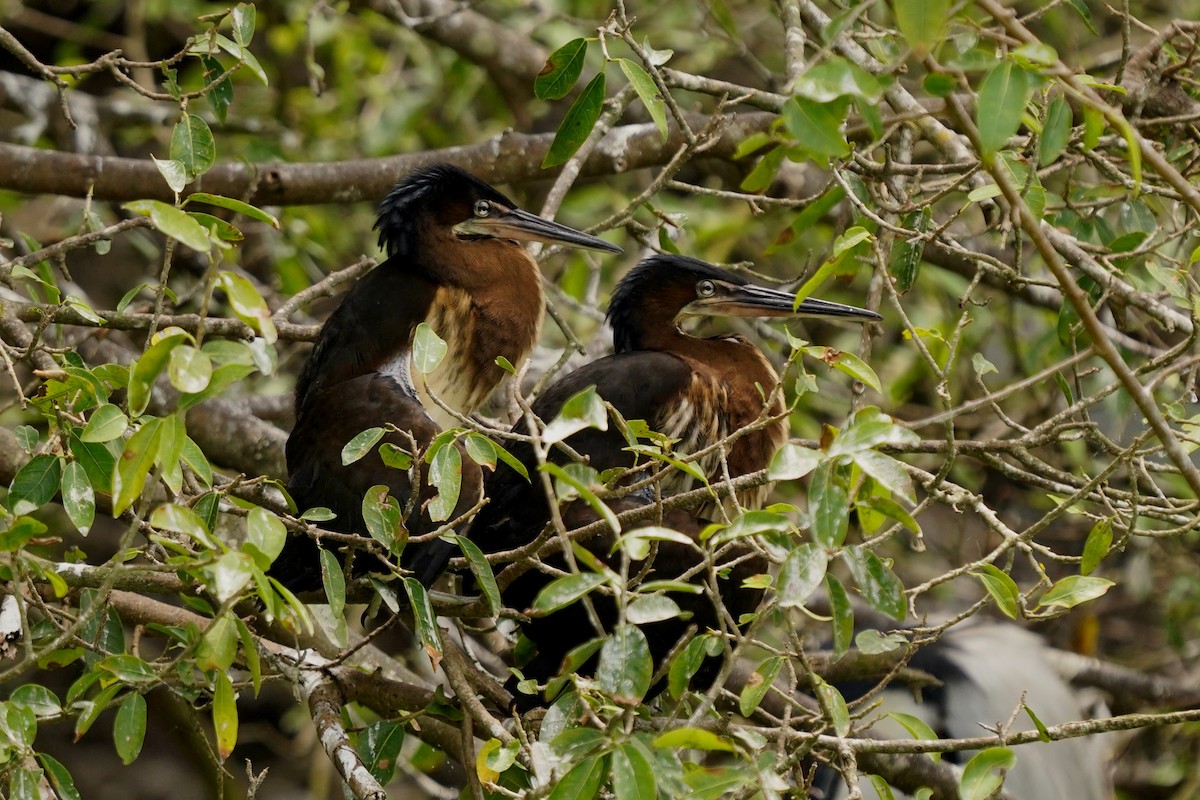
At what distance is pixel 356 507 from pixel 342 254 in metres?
2.37

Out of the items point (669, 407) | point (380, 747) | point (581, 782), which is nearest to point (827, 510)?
point (581, 782)

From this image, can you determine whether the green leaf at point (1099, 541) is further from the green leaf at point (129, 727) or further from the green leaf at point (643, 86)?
the green leaf at point (129, 727)

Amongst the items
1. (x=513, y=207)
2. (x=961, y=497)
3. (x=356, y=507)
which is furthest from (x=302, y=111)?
(x=961, y=497)

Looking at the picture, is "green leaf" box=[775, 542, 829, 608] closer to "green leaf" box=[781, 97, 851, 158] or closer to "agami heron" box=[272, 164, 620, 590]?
"green leaf" box=[781, 97, 851, 158]

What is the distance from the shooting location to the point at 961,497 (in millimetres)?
1889

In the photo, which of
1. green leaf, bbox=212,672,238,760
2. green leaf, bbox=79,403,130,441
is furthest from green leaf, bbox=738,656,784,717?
green leaf, bbox=79,403,130,441

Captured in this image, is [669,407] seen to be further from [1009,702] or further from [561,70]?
[1009,702]

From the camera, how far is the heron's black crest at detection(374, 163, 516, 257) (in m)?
2.94

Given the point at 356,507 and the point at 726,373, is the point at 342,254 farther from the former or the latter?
the point at 356,507

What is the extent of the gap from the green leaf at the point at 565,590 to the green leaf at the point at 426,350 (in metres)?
0.47

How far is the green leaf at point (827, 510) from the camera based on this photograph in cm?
138

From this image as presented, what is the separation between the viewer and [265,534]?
1448 mm

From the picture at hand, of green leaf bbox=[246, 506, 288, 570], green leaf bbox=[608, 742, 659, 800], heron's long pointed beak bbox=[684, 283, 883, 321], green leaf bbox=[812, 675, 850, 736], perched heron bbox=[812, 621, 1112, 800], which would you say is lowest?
perched heron bbox=[812, 621, 1112, 800]

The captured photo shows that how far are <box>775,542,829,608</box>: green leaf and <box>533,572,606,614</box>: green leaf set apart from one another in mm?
194
